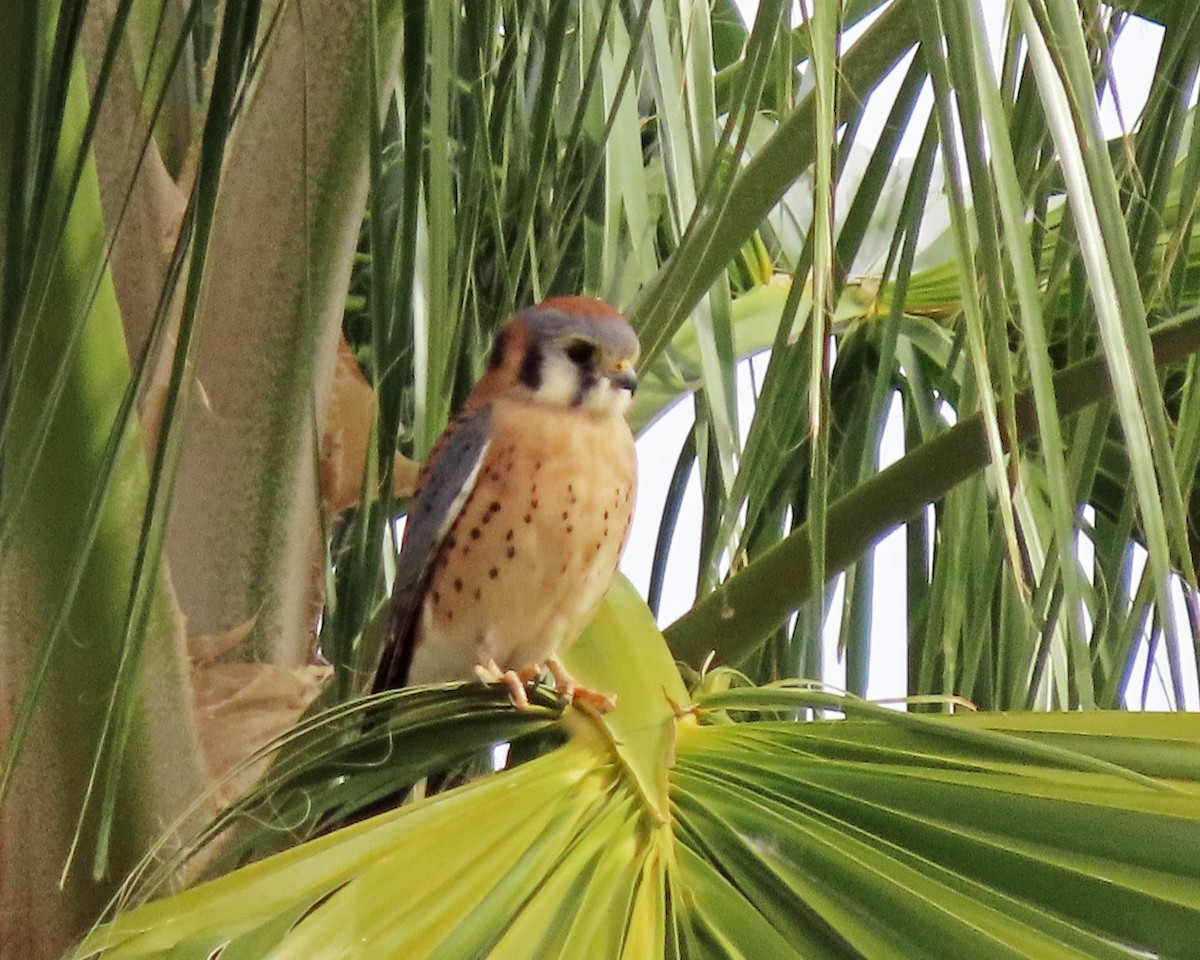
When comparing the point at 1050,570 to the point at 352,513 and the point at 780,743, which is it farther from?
Result: the point at 352,513

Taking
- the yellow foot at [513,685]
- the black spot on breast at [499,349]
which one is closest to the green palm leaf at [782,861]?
the yellow foot at [513,685]

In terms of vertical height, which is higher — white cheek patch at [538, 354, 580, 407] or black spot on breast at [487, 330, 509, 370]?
black spot on breast at [487, 330, 509, 370]

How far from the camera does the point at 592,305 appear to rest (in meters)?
1.33

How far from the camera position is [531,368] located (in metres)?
1.44

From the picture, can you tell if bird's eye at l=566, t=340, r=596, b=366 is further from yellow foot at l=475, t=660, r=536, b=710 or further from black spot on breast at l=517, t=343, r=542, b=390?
yellow foot at l=475, t=660, r=536, b=710

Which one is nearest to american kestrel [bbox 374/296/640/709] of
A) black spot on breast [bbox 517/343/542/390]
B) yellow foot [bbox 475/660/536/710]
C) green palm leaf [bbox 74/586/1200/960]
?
black spot on breast [bbox 517/343/542/390]

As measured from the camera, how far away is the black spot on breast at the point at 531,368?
1.43 meters

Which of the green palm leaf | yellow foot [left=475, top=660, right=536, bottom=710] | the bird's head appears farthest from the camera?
the bird's head

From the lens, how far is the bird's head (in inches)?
51.9

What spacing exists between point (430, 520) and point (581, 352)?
0.22 m

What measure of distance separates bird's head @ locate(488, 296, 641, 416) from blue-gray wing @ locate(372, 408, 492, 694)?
5 centimetres

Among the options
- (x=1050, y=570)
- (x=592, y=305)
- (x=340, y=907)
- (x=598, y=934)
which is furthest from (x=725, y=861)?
(x=592, y=305)

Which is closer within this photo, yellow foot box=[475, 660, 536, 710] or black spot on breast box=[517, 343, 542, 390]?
yellow foot box=[475, 660, 536, 710]

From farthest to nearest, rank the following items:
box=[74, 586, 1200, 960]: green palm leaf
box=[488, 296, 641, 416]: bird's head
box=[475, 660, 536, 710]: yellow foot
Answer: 1. box=[488, 296, 641, 416]: bird's head
2. box=[475, 660, 536, 710]: yellow foot
3. box=[74, 586, 1200, 960]: green palm leaf
